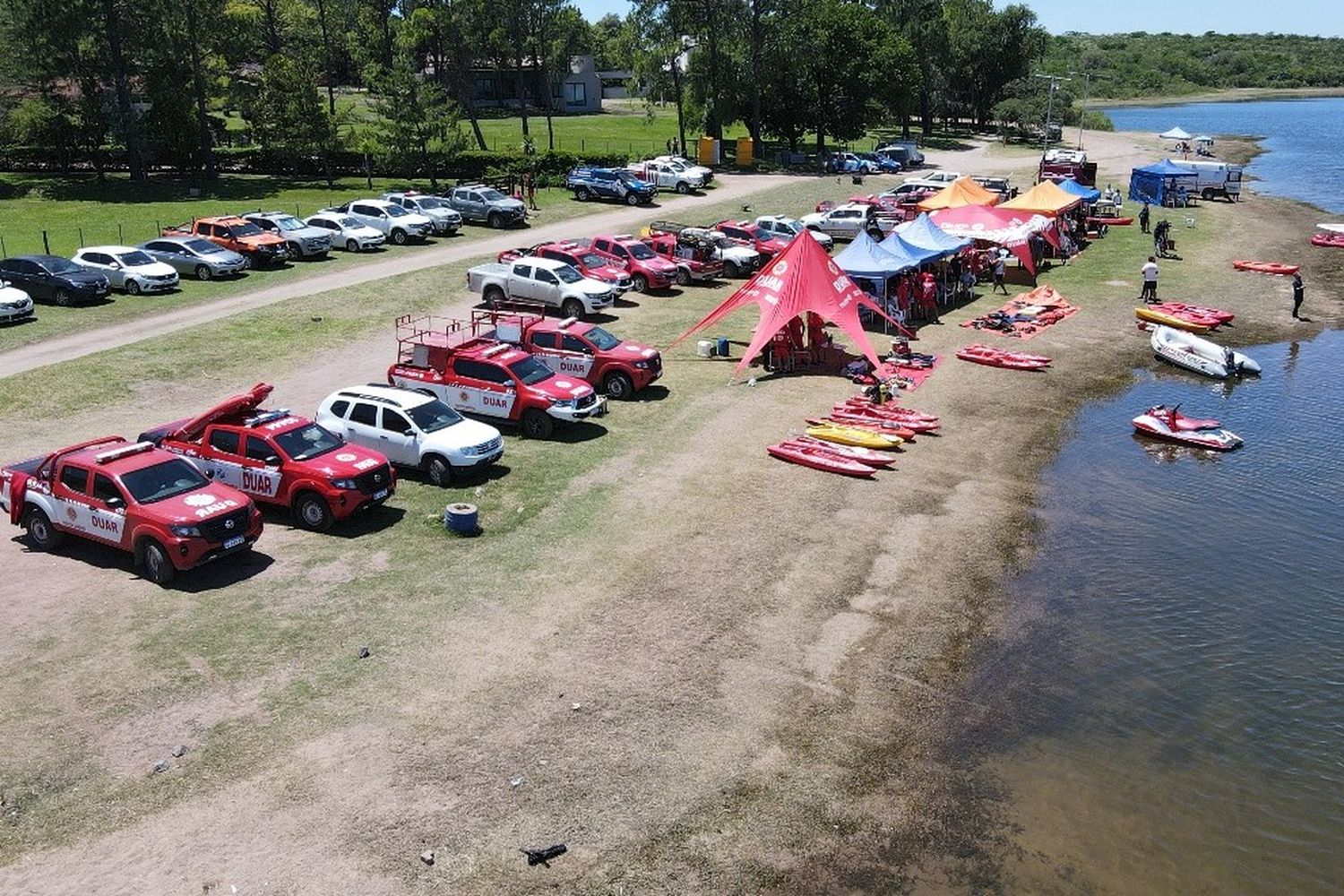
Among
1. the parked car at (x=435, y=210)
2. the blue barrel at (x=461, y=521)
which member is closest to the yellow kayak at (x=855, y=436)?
the blue barrel at (x=461, y=521)

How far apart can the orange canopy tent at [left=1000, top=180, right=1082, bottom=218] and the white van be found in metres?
20.9

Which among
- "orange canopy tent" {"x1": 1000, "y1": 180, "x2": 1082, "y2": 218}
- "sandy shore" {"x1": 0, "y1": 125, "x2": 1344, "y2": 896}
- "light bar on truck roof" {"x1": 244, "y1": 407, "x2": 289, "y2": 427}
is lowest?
"sandy shore" {"x1": 0, "y1": 125, "x2": 1344, "y2": 896}

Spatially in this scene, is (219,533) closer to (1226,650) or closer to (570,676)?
(570,676)

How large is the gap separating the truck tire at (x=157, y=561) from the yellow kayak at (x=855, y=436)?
13.2 m

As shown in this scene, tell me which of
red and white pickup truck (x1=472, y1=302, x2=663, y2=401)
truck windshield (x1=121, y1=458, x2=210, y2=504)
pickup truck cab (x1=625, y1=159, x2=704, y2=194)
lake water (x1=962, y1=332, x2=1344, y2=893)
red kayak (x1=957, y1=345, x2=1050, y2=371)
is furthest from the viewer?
pickup truck cab (x1=625, y1=159, x2=704, y2=194)

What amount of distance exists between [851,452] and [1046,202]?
89.7 feet

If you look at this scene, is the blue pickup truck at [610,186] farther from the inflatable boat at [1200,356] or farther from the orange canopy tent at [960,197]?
the inflatable boat at [1200,356]

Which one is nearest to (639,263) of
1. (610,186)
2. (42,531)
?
(610,186)

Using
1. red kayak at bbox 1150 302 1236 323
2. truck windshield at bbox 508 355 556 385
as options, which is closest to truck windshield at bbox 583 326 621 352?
truck windshield at bbox 508 355 556 385

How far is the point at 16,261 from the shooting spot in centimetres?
3600

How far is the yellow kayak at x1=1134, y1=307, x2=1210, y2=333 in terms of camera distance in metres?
34.8

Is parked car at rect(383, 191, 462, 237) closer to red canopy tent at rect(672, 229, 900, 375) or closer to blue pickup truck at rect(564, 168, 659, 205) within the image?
blue pickup truck at rect(564, 168, 659, 205)

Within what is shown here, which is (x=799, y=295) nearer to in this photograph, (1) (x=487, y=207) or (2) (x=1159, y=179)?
→ (1) (x=487, y=207)

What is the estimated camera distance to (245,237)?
41.7m
